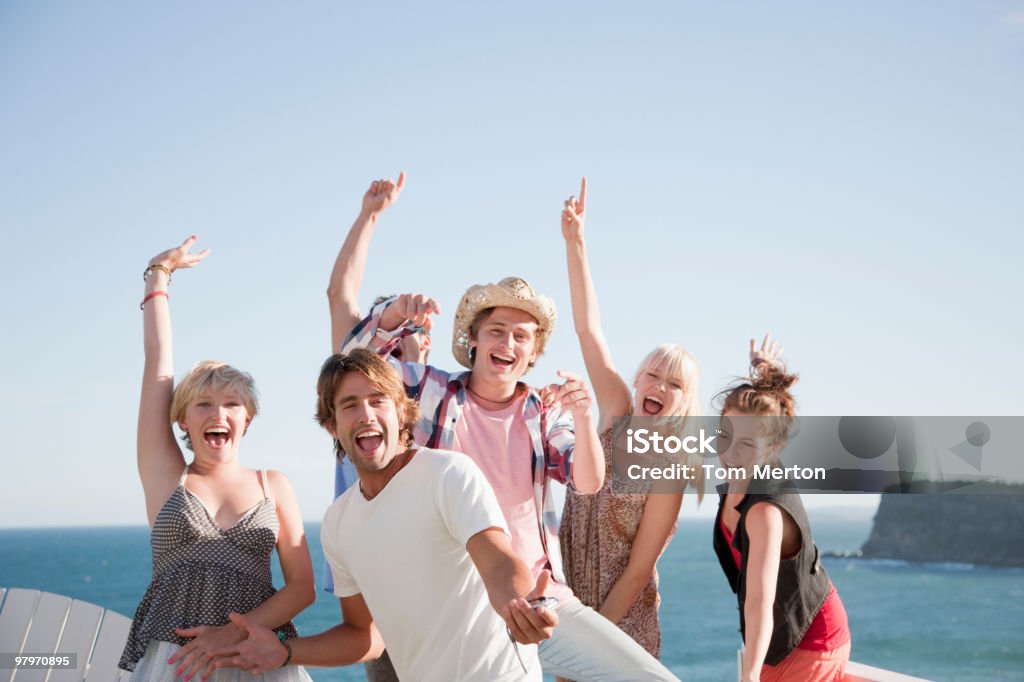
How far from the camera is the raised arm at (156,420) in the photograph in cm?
348

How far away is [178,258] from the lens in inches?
158

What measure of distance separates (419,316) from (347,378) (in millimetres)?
928

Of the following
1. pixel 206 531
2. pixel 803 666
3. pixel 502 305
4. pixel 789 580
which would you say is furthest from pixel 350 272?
pixel 803 666

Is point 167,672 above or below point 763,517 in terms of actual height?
below

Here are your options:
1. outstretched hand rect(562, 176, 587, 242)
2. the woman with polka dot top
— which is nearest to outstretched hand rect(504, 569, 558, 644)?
the woman with polka dot top

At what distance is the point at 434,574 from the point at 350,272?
1.84m

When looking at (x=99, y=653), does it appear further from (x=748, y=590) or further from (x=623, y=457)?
(x=748, y=590)

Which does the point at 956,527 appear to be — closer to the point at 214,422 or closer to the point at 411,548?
the point at 214,422

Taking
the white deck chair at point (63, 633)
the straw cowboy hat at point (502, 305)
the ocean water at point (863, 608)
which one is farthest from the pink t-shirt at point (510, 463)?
the ocean water at point (863, 608)

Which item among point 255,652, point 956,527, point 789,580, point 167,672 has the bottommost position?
point 167,672

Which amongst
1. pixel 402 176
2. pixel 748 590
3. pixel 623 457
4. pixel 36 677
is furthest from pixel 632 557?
pixel 36 677

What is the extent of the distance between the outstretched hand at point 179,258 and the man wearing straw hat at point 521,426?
0.76 meters

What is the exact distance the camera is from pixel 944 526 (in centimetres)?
7325

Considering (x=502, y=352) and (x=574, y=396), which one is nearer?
(x=574, y=396)
